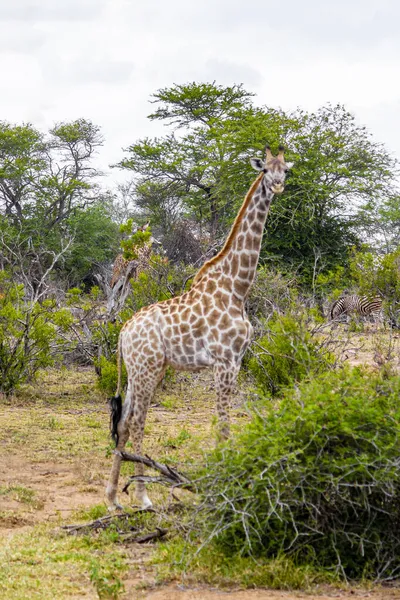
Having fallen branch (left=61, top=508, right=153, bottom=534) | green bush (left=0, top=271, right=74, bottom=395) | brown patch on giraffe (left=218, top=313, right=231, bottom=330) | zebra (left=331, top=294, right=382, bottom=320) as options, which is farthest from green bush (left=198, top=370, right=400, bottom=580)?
zebra (left=331, top=294, right=382, bottom=320)

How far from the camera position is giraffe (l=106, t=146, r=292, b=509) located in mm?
5754

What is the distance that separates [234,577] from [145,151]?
939 inches

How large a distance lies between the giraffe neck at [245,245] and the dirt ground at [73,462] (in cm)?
127

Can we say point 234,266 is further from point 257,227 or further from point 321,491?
point 321,491

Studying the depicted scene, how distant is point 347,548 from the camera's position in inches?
160

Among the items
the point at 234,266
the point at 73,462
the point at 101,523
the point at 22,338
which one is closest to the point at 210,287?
the point at 234,266

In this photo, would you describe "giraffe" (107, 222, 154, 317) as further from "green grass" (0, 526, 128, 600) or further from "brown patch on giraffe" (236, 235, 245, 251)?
"green grass" (0, 526, 128, 600)

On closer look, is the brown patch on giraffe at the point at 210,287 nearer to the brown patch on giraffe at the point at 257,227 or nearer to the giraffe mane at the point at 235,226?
the giraffe mane at the point at 235,226

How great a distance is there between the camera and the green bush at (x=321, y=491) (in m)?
3.96

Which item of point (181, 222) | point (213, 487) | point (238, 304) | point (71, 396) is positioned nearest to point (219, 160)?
point (181, 222)

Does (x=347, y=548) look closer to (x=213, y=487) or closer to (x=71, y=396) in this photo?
(x=213, y=487)

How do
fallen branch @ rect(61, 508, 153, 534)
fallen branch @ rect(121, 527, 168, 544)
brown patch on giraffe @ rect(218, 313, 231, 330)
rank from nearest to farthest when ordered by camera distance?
fallen branch @ rect(121, 527, 168, 544), fallen branch @ rect(61, 508, 153, 534), brown patch on giraffe @ rect(218, 313, 231, 330)

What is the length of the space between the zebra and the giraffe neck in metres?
10.1

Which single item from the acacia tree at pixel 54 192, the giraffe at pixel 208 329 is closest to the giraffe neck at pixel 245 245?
the giraffe at pixel 208 329
